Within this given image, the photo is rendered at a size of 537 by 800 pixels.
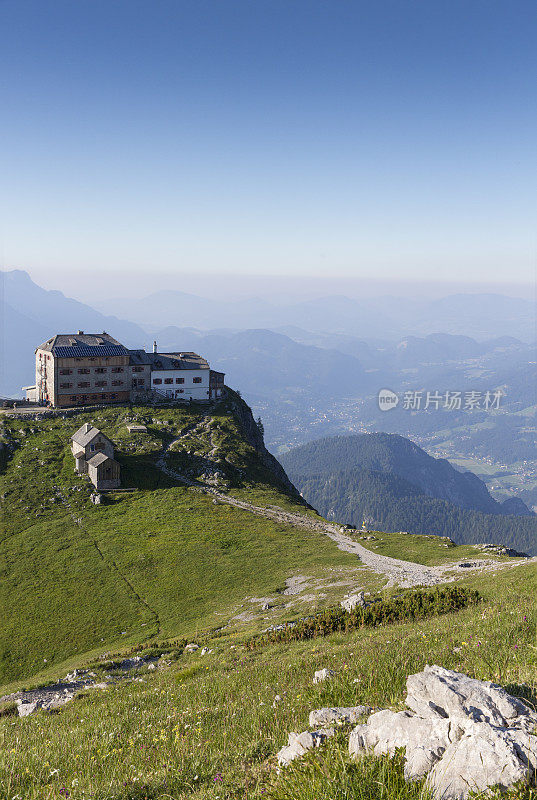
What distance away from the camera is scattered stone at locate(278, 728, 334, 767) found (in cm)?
806

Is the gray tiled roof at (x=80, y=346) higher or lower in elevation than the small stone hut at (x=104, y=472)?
higher

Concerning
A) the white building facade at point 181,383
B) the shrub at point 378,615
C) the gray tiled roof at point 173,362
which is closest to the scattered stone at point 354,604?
the shrub at point 378,615

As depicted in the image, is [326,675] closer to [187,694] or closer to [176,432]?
[187,694]

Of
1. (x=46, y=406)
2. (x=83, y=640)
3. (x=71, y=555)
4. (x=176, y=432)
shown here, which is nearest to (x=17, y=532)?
(x=71, y=555)

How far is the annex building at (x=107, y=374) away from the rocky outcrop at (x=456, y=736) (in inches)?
3964

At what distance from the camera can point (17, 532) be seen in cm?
6456

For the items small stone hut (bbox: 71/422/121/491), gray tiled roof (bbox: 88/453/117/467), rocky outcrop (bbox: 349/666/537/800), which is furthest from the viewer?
small stone hut (bbox: 71/422/121/491)

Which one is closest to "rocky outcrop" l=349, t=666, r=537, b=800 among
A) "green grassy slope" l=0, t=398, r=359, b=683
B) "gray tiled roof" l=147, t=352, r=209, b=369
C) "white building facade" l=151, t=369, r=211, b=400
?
"green grassy slope" l=0, t=398, r=359, b=683

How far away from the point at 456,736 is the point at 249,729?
20.3ft

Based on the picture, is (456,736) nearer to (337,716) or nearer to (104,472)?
(337,716)

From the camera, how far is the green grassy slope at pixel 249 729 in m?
7.32

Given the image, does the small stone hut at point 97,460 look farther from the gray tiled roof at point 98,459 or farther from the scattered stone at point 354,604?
the scattered stone at point 354,604

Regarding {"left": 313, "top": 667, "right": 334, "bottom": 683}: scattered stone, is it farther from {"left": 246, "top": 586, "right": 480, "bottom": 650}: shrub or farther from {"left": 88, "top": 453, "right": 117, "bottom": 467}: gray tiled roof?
{"left": 88, "top": 453, "right": 117, "bottom": 467}: gray tiled roof

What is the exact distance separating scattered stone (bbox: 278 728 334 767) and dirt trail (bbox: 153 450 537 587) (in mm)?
38401
